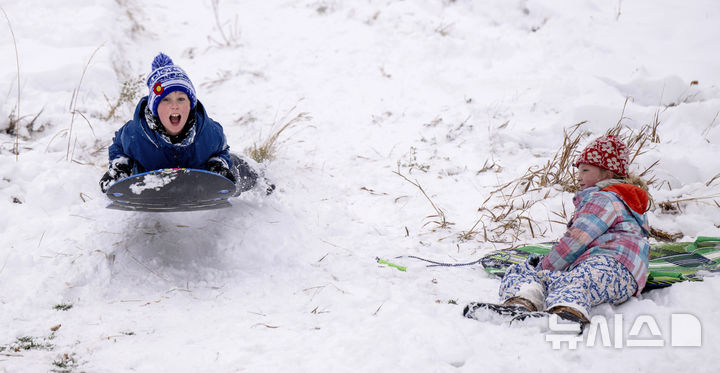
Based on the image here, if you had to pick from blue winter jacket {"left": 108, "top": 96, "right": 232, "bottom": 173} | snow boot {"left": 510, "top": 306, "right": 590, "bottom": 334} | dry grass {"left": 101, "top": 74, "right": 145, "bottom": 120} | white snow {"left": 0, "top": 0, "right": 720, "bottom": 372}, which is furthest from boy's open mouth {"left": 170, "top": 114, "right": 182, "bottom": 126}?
snow boot {"left": 510, "top": 306, "right": 590, "bottom": 334}

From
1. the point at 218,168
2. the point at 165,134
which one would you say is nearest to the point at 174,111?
the point at 165,134

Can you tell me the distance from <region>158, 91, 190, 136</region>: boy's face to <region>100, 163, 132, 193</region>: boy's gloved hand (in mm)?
351

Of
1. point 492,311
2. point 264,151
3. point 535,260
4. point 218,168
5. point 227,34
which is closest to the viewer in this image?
point 492,311

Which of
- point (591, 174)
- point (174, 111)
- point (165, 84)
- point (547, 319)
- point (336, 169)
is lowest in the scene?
point (547, 319)

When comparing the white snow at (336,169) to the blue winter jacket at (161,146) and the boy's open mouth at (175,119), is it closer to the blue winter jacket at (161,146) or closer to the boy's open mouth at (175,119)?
the blue winter jacket at (161,146)

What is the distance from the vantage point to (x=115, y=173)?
282cm

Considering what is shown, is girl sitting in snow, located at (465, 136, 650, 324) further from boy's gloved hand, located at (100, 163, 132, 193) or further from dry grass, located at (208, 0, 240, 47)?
dry grass, located at (208, 0, 240, 47)

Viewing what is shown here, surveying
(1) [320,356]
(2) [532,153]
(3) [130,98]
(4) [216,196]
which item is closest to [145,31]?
(3) [130,98]

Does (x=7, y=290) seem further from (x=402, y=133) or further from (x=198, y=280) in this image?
(x=402, y=133)

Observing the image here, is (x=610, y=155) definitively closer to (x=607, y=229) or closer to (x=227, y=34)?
(x=607, y=229)

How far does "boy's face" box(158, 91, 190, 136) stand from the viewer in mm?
2898

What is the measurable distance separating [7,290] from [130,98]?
2.86 m

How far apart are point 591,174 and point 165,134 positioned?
8.79 feet

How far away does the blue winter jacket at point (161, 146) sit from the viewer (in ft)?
9.54
